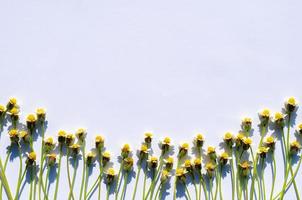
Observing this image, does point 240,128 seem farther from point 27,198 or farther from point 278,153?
point 27,198

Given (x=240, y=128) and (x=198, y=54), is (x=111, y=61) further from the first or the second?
(x=240, y=128)

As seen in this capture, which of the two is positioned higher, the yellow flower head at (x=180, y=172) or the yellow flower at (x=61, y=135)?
the yellow flower at (x=61, y=135)

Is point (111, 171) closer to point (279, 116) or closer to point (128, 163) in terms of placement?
point (128, 163)

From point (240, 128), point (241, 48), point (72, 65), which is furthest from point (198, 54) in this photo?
point (72, 65)

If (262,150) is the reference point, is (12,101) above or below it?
above

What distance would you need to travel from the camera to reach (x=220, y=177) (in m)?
1.66

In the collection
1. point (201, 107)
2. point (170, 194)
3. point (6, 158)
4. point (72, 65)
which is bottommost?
point (170, 194)

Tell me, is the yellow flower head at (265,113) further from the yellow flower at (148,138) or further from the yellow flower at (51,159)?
the yellow flower at (51,159)

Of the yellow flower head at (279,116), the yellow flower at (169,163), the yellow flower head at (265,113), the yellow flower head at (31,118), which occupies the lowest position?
the yellow flower at (169,163)

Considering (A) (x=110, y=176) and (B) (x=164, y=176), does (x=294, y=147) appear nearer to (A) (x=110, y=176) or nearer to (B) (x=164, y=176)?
(B) (x=164, y=176)

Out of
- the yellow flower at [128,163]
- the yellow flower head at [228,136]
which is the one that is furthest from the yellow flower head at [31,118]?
the yellow flower head at [228,136]

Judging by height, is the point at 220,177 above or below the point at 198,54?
below

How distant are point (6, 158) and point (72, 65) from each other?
28 cm

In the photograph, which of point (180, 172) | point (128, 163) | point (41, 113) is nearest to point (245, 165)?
point (180, 172)
